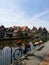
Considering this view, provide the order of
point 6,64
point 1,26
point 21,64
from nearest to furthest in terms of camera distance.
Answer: point 21,64 < point 6,64 < point 1,26

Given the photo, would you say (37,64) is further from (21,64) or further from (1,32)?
(1,32)

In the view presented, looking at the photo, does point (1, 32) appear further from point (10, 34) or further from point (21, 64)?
point (21, 64)

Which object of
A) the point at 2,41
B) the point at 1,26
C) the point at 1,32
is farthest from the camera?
the point at 1,26

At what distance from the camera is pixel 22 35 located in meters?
75.9

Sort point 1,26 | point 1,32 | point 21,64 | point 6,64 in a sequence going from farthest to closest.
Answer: point 1,26
point 1,32
point 6,64
point 21,64

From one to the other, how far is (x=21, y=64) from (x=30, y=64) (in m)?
0.50

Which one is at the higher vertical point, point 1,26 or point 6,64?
point 1,26

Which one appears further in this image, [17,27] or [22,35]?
[17,27]

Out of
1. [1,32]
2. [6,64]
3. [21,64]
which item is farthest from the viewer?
[1,32]

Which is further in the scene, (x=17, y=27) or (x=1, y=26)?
(x=17, y=27)

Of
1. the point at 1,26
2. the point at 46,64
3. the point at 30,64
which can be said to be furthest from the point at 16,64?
the point at 1,26

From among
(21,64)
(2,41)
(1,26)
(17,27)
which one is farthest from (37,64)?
(17,27)

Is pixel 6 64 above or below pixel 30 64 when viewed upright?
below

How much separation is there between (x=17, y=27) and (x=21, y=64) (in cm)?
8198
